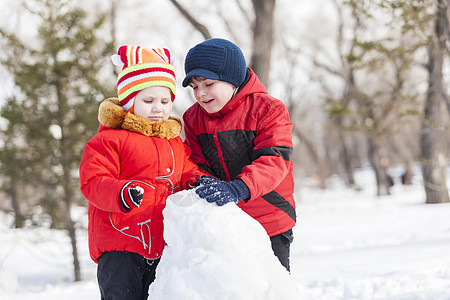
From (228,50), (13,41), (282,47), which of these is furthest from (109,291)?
(282,47)

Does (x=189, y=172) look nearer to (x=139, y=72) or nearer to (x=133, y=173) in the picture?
(x=133, y=173)

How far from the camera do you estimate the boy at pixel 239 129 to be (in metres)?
2.14

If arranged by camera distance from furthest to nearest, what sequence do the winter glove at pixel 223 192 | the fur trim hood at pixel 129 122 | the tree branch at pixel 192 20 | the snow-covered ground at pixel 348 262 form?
the tree branch at pixel 192 20 → the snow-covered ground at pixel 348 262 → the fur trim hood at pixel 129 122 → the winter glove at pixel 223 192

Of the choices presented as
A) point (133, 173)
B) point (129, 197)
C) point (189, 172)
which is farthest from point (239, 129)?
point (129, 197)

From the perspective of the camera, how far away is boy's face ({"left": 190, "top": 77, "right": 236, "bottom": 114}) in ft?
7.20

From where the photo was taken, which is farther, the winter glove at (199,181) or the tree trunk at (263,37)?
→ the tree trunk at (263,37)

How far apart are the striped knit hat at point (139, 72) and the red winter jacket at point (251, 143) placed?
32 centimetres

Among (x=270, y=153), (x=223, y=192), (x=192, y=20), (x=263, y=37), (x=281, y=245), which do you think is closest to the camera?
(x=223, y=192)

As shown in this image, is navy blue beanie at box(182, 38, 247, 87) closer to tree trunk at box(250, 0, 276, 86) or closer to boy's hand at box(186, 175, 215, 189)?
boy's hand at box(186, 175, 215, 189)

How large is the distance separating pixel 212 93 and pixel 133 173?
588 mm

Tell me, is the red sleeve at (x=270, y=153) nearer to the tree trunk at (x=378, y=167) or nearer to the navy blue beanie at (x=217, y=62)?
the navy blue beanie at (x=217, y=62)

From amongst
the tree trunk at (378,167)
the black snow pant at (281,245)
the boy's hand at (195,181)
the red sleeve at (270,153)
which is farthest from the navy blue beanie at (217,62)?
the tree trunk at (378,167)

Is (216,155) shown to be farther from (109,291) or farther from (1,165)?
(1,165)

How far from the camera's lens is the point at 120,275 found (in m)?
1.99
